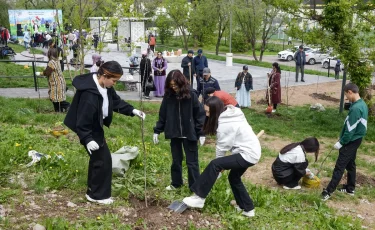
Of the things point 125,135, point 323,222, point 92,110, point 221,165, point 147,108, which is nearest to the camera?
point 92,110

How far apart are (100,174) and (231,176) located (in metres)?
1.46

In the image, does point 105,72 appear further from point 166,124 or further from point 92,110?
point 166,124

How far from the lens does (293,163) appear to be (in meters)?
6.88

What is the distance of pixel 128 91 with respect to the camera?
15484 millimetres

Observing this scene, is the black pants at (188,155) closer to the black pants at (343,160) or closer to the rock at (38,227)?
the rock at (38,227)

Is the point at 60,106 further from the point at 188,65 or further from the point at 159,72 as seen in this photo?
the point at 188,65

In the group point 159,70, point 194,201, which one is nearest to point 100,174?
point 194,201

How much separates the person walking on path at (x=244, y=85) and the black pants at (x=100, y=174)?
891 cm

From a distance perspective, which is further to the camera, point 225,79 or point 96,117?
point 225,79

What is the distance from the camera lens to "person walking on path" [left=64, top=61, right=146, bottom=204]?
14.4 feet

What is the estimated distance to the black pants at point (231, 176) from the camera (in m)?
4.71

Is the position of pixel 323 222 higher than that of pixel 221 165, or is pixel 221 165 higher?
pixel 221 165

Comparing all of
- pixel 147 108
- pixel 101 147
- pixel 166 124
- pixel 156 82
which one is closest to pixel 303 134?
pixel 147 108

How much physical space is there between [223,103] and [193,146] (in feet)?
2.39
